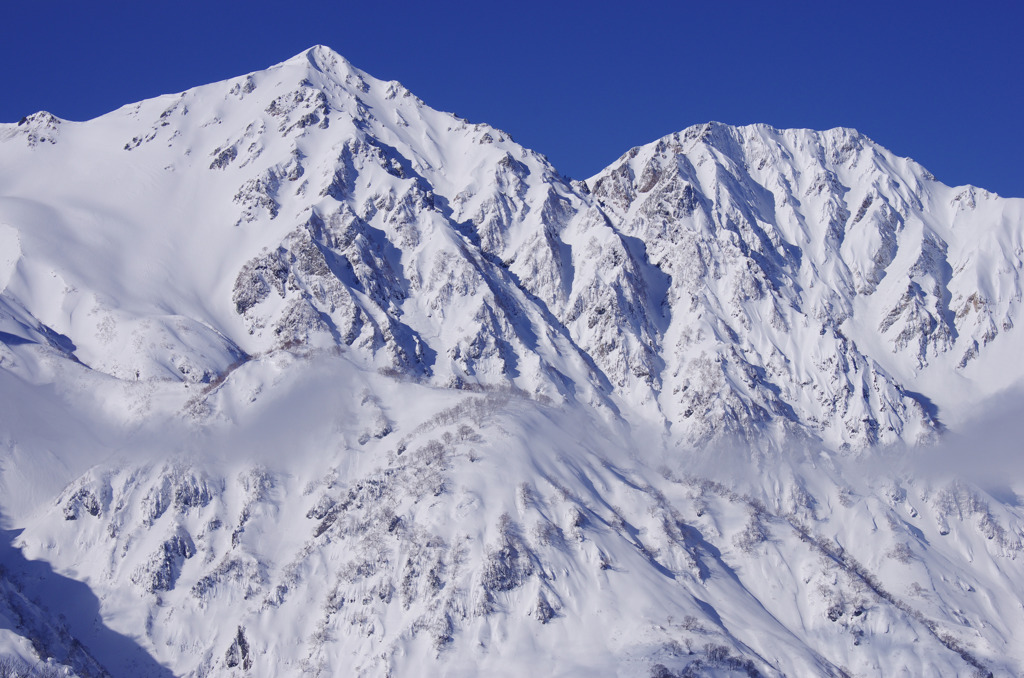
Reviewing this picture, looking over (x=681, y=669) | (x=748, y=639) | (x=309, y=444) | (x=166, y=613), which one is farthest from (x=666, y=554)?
(x=166, y=613)

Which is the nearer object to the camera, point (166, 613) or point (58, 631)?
point (58, 631)

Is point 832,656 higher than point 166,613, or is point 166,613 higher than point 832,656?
point 832,656

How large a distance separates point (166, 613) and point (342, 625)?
2805 centimetres

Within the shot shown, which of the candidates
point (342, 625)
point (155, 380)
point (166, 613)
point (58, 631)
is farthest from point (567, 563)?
point (155, 380)

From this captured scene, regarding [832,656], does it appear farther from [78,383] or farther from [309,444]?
[78,383]

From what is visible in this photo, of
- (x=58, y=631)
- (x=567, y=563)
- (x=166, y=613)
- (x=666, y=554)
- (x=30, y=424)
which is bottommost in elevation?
(x=58, y=631)

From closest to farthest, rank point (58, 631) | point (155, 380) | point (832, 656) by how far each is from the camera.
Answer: point (58, 631) < point (832, 656) < point (155, 380)

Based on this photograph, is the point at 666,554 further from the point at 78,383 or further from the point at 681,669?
the point at 78,383

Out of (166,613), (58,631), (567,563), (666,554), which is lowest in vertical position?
(58,631)

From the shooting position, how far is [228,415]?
182375 millimetres

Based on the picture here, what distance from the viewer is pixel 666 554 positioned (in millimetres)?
164000

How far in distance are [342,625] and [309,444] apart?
44.3 m

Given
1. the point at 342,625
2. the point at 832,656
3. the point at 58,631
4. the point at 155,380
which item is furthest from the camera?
the point at 155,380

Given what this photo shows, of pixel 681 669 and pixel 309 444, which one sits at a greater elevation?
pixel 309 444
